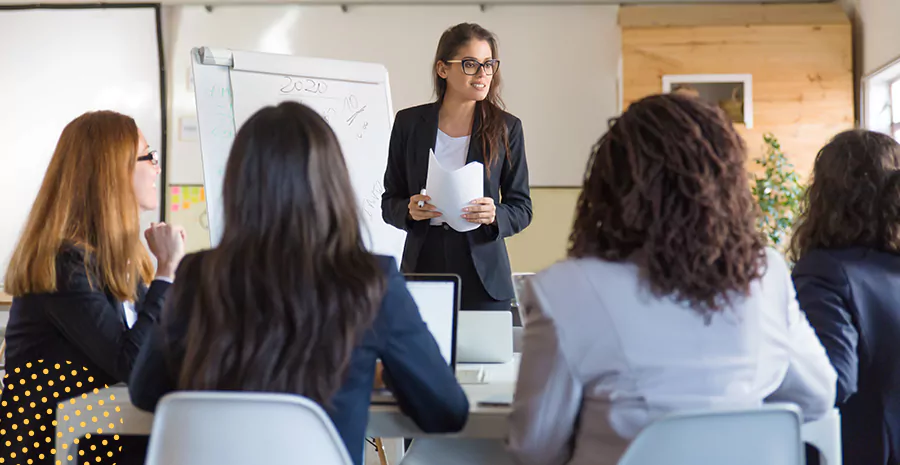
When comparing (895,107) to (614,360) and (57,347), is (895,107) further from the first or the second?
(57,347)

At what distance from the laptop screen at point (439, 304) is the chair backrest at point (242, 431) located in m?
0.51

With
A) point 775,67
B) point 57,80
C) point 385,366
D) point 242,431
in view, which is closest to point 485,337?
point 385,366

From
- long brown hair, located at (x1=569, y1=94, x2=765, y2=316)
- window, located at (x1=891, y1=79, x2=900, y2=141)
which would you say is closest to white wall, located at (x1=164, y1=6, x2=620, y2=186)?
window, located at (x1=891, y1=79, x2=900, y2=141)

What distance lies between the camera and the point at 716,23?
15.7 ft

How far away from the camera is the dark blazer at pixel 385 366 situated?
1.21 metres

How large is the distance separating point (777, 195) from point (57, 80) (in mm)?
4342

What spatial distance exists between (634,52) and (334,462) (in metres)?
4.05

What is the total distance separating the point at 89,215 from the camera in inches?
66.1

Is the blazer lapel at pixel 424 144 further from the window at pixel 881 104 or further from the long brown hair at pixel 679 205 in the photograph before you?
the window at pixel 881 104

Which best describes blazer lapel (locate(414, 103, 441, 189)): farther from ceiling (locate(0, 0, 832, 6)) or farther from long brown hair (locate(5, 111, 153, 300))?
ceiling (locate(0, 0, 832, 6))

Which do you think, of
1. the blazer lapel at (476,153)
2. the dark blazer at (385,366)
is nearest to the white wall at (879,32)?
the blazer lapel at (476,153)

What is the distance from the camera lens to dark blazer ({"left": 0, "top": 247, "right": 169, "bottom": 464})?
156 centimetres

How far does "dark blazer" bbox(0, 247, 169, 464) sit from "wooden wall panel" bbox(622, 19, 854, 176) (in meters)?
3.70

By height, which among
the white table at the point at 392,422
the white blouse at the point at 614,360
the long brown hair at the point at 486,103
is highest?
the long brown hair at the point at 486,103
